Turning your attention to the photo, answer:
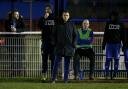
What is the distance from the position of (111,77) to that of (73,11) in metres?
3.65

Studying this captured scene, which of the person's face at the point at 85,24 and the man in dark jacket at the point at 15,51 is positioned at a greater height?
the person's face at the point at 85,24

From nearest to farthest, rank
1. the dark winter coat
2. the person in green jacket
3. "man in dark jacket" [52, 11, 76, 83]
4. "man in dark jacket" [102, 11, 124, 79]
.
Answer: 1. "man in dark jacket" [52, 11, 76, 83]
2. the person in green jacket
3. "man in dark jacket" [102, 11, 124, 79]
4. the dark winter coat

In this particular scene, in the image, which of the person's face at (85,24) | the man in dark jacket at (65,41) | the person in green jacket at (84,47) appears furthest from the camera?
the person in green jacket at (84,47)

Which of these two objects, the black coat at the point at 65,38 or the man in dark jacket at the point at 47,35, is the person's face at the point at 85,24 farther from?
the man in dark jacket at the point at 47,35

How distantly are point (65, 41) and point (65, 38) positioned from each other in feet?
0.30

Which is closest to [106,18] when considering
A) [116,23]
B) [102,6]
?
[102,6]

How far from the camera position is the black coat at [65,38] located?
19.2 meters

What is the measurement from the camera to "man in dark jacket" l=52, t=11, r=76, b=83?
19.2 meters

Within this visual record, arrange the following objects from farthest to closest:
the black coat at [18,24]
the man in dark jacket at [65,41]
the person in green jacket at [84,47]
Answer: the black coat at [18,24] → the person in green jacket at [84,47] → the man in dark jacket at [65,41]

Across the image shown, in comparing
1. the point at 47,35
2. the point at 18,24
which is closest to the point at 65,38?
the point at 47,35

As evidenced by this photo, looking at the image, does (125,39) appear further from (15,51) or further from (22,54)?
(15,51)

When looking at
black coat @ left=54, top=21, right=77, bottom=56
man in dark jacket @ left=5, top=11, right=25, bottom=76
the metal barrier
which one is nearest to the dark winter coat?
A: the metal barrier

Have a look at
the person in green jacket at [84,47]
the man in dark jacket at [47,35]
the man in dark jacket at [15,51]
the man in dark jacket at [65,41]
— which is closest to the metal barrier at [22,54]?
the man in dark jacket at [15,51]

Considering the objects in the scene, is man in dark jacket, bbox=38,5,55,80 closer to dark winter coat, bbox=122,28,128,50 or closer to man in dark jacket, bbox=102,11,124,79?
man in dark jacket, bbox=102,11,124,79
